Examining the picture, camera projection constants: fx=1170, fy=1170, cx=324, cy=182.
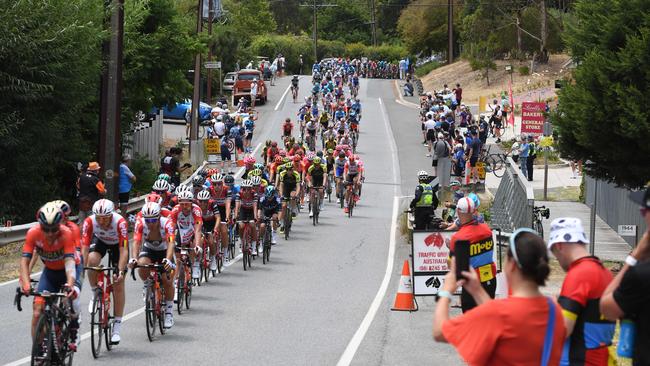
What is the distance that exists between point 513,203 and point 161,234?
42.2ft

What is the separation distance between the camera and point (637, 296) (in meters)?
6.28

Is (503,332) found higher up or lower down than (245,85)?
lower down

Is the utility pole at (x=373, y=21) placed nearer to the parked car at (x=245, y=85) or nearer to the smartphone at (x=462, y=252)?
the parked car at (x=245, y=85)

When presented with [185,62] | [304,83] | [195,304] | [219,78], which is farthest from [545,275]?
[304,83]

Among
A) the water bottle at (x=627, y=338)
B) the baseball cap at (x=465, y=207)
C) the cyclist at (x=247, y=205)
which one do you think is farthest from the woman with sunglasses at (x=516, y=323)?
the cyclist at (x=247, y=205)

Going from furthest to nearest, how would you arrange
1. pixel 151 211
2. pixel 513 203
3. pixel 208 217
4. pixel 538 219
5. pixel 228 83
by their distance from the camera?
pixel 228 83 < pixel 513 203 < pixel 538 219 < pixel 208 217 < pixel 151 211

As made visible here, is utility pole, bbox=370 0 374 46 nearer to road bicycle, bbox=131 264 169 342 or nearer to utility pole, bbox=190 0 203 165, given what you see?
utility pole, bbox=190 0 203 165

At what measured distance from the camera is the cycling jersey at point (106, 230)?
42.8 ft

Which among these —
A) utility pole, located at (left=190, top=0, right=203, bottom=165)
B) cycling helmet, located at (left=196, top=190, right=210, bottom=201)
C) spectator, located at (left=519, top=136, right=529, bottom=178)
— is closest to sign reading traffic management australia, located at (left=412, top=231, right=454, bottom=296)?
cycling helmet, located at (left=196, top=190, right=210, bottom=201)

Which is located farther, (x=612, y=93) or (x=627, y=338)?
(x=612, y=93)

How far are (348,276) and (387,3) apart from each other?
121781mm

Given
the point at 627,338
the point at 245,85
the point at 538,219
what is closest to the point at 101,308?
the point at 627,338

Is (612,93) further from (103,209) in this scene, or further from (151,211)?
(103,209)

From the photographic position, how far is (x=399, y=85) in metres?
87.8
